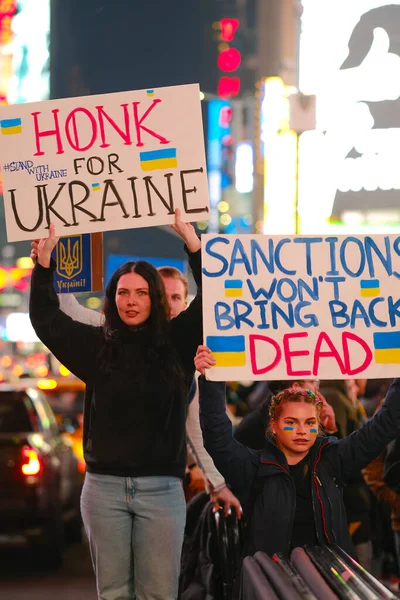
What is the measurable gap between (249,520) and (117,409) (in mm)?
775

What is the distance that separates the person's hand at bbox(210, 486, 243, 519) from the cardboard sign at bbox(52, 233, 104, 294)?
128cm

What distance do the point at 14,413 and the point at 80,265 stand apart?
4710 millimetres

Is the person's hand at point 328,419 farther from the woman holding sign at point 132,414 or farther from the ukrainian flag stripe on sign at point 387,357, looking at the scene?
the ukrainian flag stripe on sign at point 387,357

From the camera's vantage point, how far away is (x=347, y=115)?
19797 millimetres

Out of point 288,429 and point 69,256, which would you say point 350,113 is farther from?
point 288,429

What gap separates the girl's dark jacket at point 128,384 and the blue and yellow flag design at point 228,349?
0.33 m

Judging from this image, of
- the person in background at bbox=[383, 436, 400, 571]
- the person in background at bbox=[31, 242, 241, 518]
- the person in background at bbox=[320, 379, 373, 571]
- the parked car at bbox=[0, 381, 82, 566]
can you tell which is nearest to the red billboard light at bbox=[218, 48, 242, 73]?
the parked car at bbox=[0, 381, 82, 566]

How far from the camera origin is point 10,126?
5992mm

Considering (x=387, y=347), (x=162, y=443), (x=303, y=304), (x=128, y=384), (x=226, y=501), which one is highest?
(x=303, y=304)

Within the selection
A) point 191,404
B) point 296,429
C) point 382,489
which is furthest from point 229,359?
point 382,489

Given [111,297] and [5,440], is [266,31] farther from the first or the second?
[111,297]

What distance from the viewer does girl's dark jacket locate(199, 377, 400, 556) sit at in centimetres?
501

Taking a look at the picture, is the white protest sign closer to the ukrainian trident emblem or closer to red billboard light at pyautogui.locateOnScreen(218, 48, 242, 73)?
the ukrainian trident emblem

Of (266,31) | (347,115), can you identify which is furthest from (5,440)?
(266,31)
